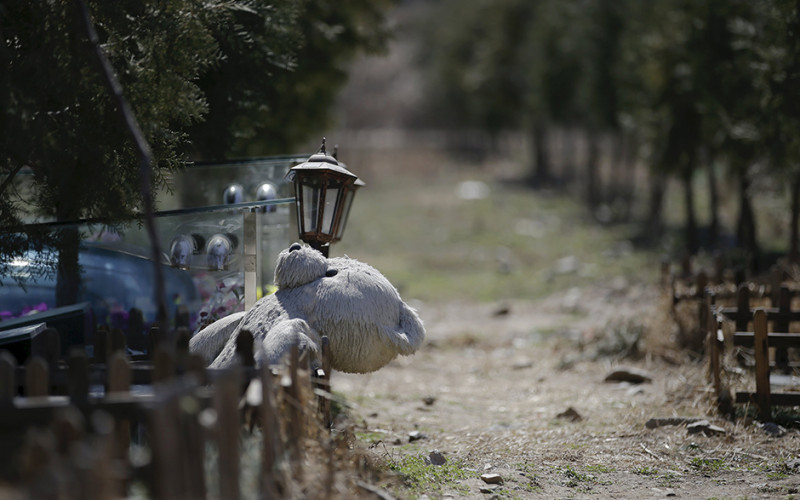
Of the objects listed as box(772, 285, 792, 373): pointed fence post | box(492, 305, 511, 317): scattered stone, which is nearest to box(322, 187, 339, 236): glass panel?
box(772, 285, 792, 373): pointed fence post

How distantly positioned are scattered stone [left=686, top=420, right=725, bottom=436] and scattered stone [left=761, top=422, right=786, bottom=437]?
38cm

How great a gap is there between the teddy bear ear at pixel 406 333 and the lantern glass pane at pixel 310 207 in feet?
4.11

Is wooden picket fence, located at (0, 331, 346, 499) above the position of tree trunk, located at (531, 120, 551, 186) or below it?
below

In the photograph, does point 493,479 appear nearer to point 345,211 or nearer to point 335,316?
point 335,316

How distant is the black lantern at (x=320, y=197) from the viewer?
7051mm

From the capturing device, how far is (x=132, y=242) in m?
7.98

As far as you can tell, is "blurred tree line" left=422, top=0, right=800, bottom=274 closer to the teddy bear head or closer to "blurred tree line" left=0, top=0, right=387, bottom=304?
the teddy bear head

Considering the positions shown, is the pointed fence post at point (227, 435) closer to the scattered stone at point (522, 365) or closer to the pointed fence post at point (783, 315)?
the pointed fence post at point (783, 315)

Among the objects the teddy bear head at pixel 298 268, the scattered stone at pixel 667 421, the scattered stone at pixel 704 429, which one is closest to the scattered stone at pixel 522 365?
the scattered stone at pixel 667 421

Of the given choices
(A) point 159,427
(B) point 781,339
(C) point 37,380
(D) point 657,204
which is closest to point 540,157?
(D) point 657,204

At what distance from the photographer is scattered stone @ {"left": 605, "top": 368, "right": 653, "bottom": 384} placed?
9.91m

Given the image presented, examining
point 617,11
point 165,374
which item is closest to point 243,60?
point 165,374

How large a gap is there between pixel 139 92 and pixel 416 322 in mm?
2666

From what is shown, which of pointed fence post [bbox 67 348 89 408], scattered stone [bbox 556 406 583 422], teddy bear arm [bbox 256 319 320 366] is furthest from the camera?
scattered stone [bbox 556 406 583 422]
